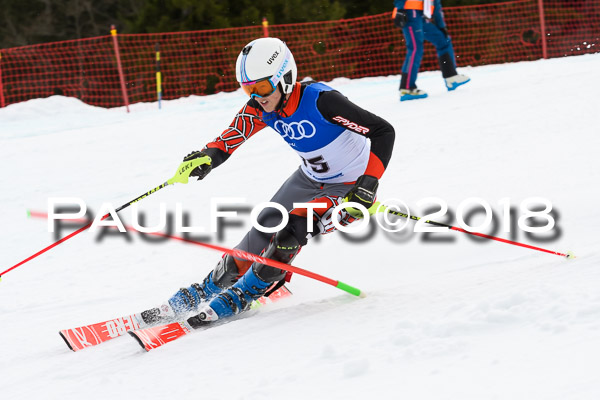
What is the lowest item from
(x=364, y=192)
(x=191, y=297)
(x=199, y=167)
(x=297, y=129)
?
(x=191, y=297)

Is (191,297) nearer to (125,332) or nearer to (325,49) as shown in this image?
(125,332)

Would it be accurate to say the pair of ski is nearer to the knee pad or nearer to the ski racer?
the ski racer

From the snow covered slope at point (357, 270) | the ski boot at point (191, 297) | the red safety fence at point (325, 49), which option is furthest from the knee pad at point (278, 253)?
the red safety fence at point (325, 49)

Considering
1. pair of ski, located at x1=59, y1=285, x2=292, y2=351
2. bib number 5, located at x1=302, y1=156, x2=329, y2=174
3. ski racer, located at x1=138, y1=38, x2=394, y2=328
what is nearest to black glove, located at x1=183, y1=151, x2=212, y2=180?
ski racer, located at x1=138, y1=38, x2=394, y2=328

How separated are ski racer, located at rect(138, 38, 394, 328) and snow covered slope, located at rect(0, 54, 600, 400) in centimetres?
24

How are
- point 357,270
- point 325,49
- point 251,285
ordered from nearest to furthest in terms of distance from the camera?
point 251,285 < point 357,270 < point 325,49

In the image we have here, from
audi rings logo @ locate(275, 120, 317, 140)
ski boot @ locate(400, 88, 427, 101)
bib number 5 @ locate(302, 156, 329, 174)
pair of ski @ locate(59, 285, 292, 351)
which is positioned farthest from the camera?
ski boot @ locate(400, 88, 427, 101)

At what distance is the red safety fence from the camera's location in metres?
14.4

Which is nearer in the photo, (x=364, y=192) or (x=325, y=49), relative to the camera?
(x=364, y=192)

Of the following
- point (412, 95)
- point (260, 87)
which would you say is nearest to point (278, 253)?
point (260, 87)

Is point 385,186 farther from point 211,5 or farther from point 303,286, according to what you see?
point 211,5

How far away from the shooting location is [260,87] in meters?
3.44

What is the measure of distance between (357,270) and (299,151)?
1119mm

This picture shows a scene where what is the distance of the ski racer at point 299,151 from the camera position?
342 centimetres
